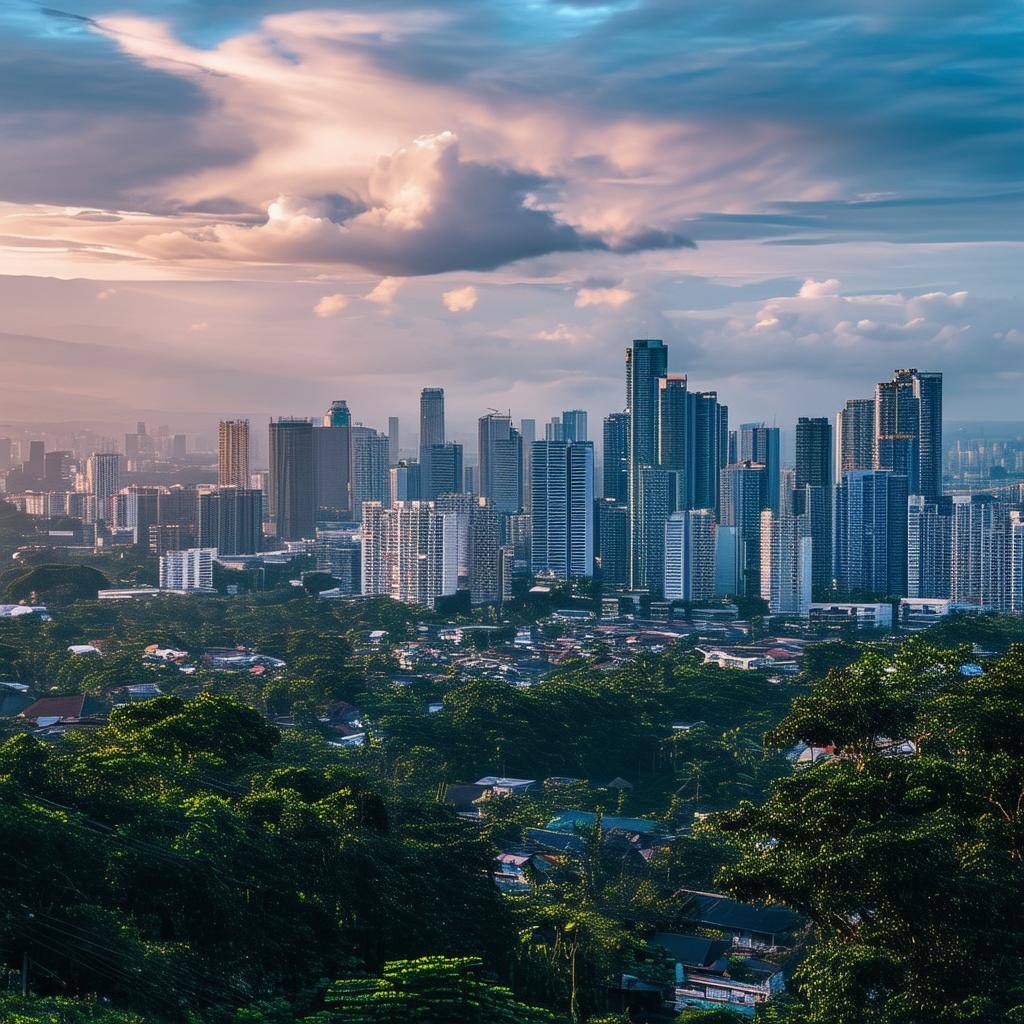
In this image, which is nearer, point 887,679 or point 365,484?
point 887,679

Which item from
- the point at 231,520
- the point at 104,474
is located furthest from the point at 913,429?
the point at 104,474

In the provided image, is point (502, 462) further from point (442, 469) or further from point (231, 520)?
point (231, 520)

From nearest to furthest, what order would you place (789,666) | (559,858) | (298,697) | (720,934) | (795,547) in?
(720,934)
(559,858)
(298,697)
(789,666)
(795,547)

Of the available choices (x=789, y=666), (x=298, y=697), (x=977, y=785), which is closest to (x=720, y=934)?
(x=977, y=785)

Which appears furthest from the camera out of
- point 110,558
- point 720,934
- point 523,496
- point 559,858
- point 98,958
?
point 523,496

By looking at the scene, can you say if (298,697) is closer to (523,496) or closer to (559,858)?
→ (559,858)

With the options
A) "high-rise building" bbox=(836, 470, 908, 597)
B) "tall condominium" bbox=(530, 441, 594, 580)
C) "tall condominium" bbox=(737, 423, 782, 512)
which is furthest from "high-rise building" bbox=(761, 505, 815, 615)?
"tall condominium" bbox=(737, 423, 782, 512)

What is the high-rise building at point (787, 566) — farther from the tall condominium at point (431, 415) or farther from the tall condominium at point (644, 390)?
the tall condominium at point (431, 415)
